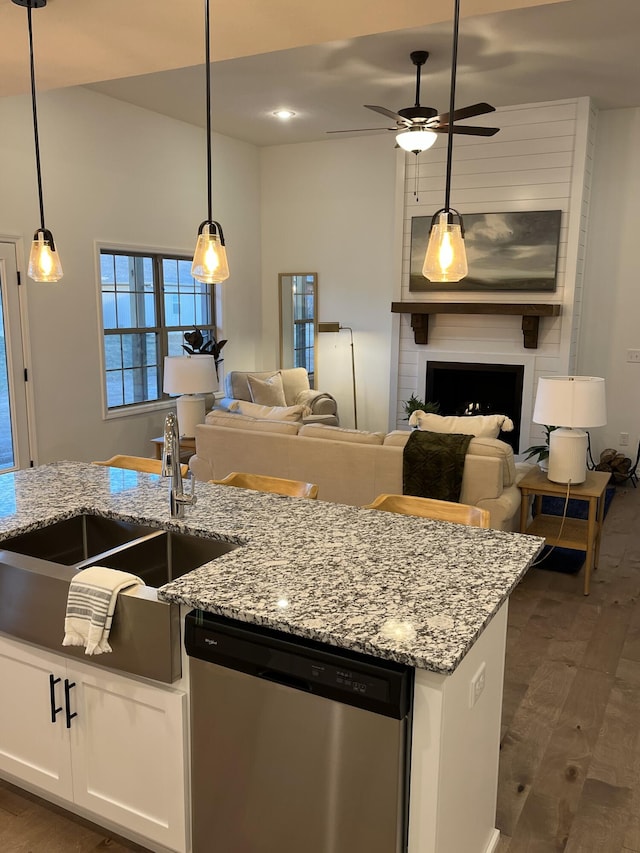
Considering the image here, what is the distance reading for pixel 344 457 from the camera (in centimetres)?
419

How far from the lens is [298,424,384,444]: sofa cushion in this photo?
4.18 metres

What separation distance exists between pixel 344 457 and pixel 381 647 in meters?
2.72

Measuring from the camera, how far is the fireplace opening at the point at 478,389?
6766mm

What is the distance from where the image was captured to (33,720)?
2090 mm

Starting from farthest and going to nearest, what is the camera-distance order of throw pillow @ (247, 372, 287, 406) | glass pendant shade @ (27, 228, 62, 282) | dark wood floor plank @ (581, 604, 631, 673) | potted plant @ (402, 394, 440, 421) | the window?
throw pillow @ (247, 372, 287, 406), potted plant @ (402, 394, 440, 421), the window, dark wood floor plank @ (581, 604, 631, 673), glass pendant shade @ (27, 228, 62, 282)

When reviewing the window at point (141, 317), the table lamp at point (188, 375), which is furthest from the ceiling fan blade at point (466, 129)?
the window at point (141, 317)

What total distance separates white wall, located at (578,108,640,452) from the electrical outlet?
5.50 metres

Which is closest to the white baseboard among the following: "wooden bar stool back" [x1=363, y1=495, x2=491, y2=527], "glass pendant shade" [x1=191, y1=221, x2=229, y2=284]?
"wooden bar stool back" [x1=363, y1=495, x2=491, y2=527]

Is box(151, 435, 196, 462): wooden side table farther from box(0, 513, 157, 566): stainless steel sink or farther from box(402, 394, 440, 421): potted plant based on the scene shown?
box(0, 513, 157, 566): stainless steel sink

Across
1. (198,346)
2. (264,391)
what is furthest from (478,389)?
(198,346)

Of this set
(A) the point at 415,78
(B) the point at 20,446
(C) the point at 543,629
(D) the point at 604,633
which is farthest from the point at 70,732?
(A) the point at 415,78

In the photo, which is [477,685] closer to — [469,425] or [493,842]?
[493,842]

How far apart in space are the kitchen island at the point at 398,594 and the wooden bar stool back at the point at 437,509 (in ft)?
1.12

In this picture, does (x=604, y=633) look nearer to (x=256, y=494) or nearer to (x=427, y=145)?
(x=256, y=494)
